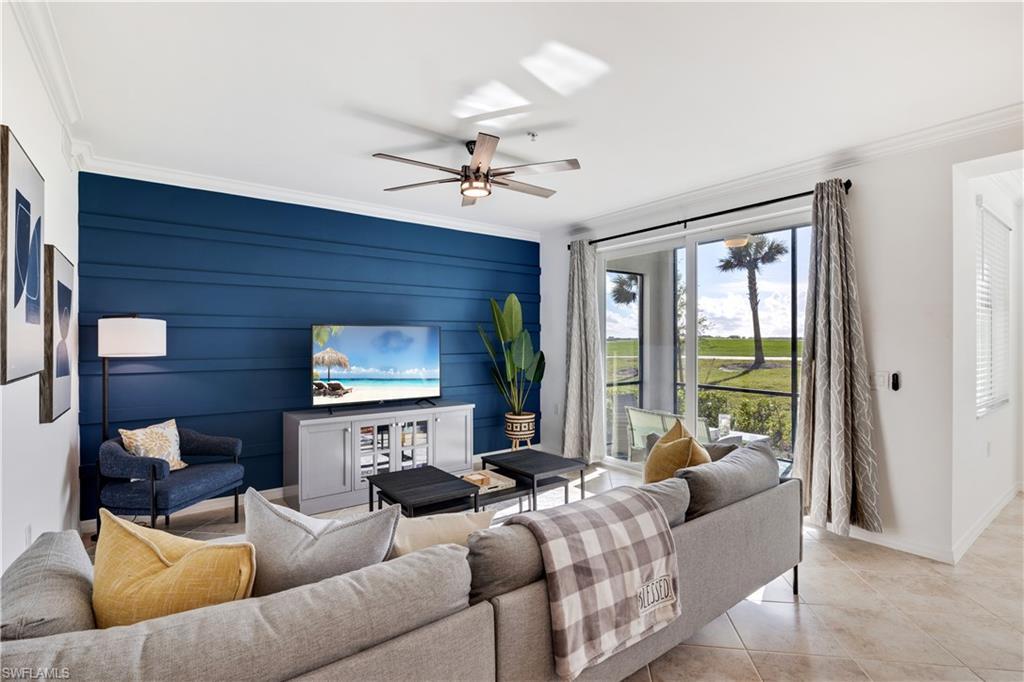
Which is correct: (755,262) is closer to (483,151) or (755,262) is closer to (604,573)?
(483,151)

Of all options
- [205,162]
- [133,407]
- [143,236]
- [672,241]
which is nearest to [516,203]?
[672,241]

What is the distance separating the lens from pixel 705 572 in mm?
1957

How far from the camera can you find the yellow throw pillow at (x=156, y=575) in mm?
1060

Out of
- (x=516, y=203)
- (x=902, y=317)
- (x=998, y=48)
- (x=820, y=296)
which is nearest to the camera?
(x=998, y=48)

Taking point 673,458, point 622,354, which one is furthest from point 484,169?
point 622,354

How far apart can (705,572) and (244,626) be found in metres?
1.65

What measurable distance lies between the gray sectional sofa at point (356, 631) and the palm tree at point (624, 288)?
12.0 ft

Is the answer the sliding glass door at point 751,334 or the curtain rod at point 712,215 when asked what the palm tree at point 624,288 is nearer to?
the curtain rod at point 712,215

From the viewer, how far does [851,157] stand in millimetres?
3271

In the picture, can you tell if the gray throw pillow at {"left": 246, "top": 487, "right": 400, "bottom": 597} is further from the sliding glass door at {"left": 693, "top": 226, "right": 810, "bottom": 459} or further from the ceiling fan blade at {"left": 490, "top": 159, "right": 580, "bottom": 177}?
the sliding glass door at {"left": 693, "top": 226, "right": 810, "bottom": 459}

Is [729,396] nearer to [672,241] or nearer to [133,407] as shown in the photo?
[672,241]

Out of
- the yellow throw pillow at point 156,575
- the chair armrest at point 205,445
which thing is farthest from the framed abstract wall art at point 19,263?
the chair armrest at point 205,445

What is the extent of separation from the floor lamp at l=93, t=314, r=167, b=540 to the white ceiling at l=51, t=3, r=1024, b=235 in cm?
112

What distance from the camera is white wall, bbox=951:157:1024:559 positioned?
2943 mm
